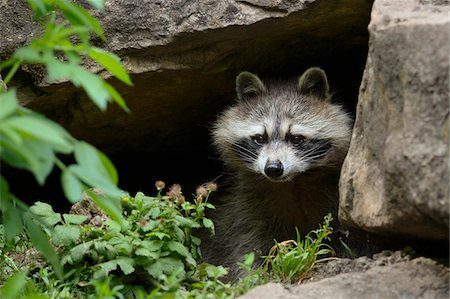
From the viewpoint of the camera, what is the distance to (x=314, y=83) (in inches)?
220

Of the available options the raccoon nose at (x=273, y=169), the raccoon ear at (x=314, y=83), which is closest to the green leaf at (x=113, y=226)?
the raccoon nose at (x=273, y=169)

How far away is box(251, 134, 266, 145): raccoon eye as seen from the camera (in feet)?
18.0

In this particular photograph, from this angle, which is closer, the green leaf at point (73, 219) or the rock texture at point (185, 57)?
the green leaf at point (73, 219)

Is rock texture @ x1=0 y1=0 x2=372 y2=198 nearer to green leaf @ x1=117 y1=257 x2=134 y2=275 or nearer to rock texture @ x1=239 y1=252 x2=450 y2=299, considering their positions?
green leaf @ x1=117 y1=257 x2=134 y2=275

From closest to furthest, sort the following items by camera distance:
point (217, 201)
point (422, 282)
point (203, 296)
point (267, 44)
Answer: point (422, 282)
point (203, 296)
point (267, 44)
point (217, 201)

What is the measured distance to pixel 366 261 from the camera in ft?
12.2

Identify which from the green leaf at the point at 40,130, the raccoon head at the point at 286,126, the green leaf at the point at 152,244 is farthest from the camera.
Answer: the raccoon head at the point at 286,126

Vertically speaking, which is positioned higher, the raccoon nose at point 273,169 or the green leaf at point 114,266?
the raccoon nose at point 273,169

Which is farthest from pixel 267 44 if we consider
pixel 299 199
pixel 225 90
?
pixel 299 199

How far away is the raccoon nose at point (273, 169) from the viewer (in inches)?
200

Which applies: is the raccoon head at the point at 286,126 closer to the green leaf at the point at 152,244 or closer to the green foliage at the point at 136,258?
the green foliage at the point at 136,258

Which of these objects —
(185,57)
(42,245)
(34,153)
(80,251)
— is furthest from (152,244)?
(34,153)

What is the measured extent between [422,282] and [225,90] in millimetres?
2932

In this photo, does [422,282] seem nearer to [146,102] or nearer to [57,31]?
[57,31]
